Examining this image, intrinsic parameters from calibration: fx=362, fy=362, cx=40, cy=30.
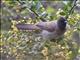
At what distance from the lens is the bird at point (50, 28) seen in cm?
382

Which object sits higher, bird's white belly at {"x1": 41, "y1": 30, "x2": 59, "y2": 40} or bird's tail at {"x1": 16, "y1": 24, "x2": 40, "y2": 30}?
bird's tail at {"x1": 16, "y1": 24, "x2": 40, "y2": 30}

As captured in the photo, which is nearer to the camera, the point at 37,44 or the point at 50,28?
the point at 37,44

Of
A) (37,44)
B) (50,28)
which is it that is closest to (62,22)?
(50,28)

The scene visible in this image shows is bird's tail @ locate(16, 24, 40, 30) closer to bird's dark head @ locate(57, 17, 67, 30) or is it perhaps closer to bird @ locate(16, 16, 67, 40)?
bird @ locate(16, 16, 67, 40)

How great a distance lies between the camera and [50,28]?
154 inches

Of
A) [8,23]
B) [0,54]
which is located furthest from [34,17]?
[8,23]

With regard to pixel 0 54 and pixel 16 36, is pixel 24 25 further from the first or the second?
pixel 0 54

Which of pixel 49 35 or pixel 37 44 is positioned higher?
pixel 49 35

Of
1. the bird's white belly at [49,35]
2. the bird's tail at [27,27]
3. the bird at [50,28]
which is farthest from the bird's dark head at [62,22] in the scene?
the bird's tail at [27,27]

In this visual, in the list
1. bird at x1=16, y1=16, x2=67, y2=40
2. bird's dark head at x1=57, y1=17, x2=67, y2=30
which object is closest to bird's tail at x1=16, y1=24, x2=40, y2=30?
bird at x1=16, y1=16, x2=67, y2=40

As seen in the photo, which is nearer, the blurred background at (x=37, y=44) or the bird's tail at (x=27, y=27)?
the blurred background at (x=37, y=44)

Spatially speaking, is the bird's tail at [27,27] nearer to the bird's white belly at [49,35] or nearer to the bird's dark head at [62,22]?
the bird's white belly at [49,35]

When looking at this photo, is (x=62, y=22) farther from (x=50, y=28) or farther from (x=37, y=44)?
(x=37, y=44)

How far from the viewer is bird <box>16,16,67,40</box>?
3.82 m
